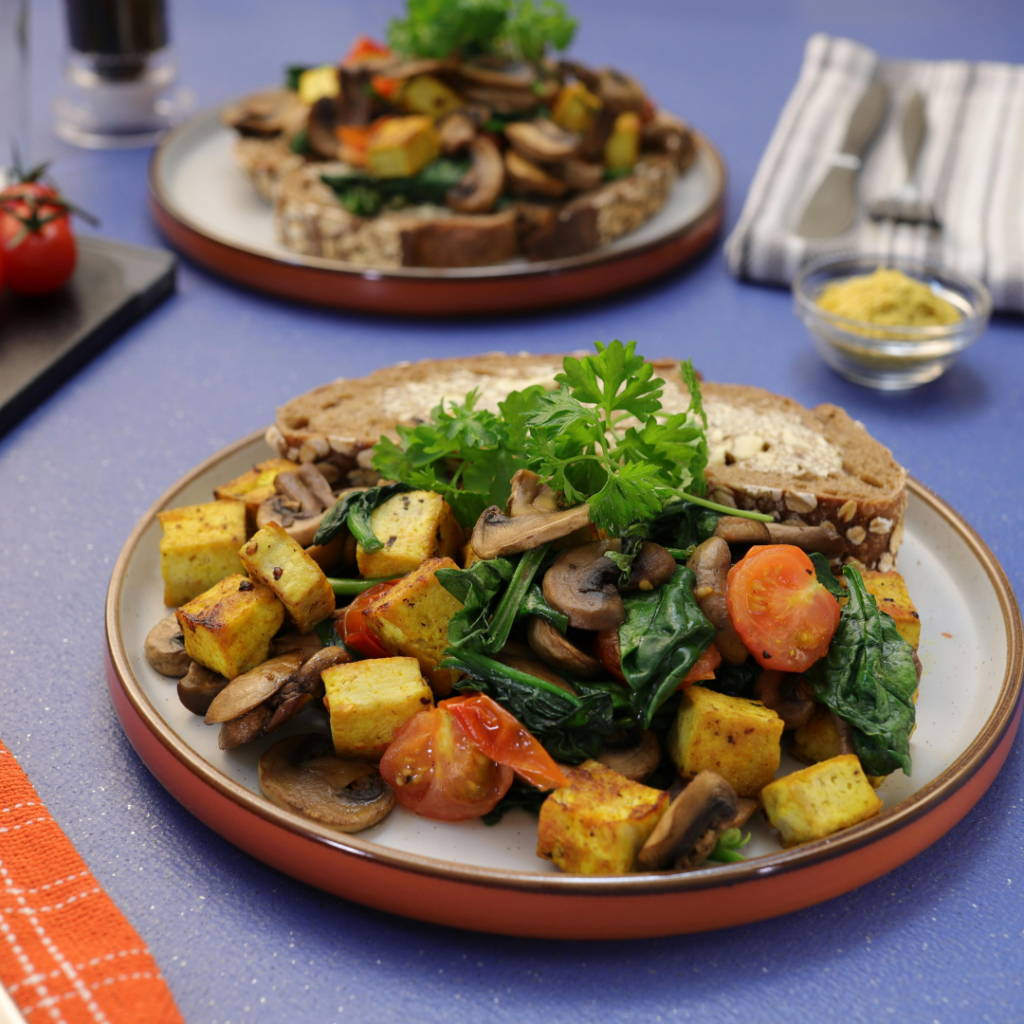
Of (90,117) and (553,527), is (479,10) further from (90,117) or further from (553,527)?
(553,527)

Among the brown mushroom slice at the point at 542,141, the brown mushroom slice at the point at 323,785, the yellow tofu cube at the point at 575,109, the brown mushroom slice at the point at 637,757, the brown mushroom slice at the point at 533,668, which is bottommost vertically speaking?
the brown mushroom slice at the point at 323,785

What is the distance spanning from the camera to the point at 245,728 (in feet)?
7.55

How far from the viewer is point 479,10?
4887 mm

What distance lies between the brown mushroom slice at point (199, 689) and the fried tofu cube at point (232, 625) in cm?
2

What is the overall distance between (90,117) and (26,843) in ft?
16.5

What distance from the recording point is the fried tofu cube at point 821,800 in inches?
83.1

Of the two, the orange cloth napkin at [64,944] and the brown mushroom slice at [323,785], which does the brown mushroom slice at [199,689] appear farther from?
the orange cloth napkin at [64,944]

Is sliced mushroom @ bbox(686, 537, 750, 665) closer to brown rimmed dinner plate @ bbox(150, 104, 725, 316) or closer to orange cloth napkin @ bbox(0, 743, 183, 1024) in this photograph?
orange cloth napkin @ bbox(0, 743, 183, 1024)

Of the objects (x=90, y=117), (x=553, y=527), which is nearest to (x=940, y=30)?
(x=90, y=117)

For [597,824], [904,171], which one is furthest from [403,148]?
[597,824]

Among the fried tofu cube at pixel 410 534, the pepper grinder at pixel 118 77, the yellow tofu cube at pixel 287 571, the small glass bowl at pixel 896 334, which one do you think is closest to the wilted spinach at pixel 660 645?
the fried tofu cube at pixel 410 534

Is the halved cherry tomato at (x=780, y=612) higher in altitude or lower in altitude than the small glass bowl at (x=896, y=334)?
higher

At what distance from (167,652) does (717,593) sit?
123 centimetres

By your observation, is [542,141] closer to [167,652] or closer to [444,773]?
[167,652]
